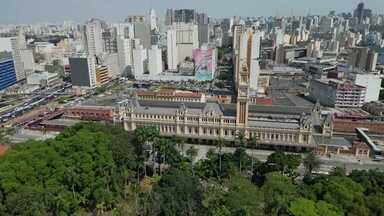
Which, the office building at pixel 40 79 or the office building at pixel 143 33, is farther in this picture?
the office building at pixel 143 33

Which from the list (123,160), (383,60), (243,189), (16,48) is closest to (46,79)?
(16,48)

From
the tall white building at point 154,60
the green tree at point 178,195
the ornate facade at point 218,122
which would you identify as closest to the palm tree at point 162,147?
the green tree at point 178,195

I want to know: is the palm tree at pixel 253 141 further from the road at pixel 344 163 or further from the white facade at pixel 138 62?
the white facade at pixel 138 62

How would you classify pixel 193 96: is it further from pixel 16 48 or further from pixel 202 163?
pixel 16 48

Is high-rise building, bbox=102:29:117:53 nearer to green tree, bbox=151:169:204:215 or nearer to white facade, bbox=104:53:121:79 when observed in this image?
white facade, bbox=104:53:121:79

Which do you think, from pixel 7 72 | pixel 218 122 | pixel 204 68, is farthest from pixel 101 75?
pixel 218 122

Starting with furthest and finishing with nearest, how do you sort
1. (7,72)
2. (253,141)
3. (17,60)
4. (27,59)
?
1. (27,59)
2. (17,60)
3. (7,72)
4. (253,141)

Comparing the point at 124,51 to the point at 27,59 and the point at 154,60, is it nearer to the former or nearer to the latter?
the point at 154,60
